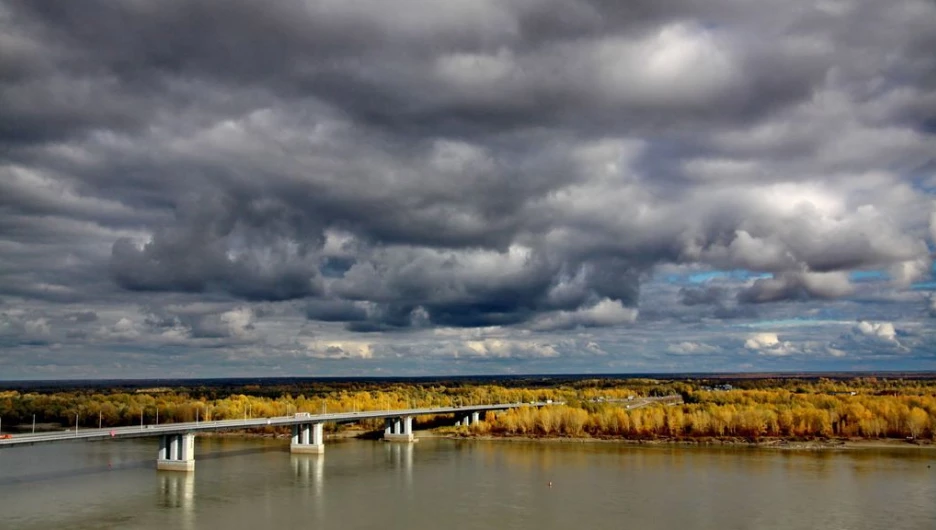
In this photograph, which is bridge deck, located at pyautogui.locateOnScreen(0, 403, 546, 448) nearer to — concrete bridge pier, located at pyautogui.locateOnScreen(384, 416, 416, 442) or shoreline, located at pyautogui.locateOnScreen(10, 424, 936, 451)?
concrete bridge pier, located at pyautogui.locateOnScreen(384, 416, 416, 442)

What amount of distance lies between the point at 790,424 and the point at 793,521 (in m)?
55.1

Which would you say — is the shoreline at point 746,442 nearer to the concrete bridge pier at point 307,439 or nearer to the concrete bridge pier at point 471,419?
the concrete bridge pier at point 471,419

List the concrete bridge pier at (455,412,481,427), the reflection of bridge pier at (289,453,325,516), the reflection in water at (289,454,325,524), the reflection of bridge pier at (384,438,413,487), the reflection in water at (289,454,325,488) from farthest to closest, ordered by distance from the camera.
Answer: the concrete bridge pier at (455,412,481,427) → the reflection of bridge pier at (384,438,413,487) → the reflection in water at (289,454,325,488) → the reflection of bridge pier at (289,453,325,516) → the reflection in water at (289,454,325,524)

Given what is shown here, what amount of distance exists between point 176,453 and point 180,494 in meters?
15.7

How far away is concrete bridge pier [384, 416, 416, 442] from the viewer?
10931 cm

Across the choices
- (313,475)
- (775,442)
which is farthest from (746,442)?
(313,475)

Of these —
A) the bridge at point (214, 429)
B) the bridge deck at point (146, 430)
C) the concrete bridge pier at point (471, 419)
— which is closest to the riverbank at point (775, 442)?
the bridge at point (214, 429)

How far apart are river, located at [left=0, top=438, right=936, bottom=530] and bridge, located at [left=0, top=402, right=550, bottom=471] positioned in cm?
252

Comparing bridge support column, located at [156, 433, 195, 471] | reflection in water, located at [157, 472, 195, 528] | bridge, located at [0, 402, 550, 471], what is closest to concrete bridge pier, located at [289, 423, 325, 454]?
bridge, located at [0, 402, 550, 471]

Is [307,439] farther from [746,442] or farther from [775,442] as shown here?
[775,442]

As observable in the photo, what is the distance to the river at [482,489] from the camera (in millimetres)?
49531

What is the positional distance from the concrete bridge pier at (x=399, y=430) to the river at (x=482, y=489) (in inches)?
686

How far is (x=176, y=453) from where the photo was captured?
75125mm

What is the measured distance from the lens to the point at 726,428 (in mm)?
102312
